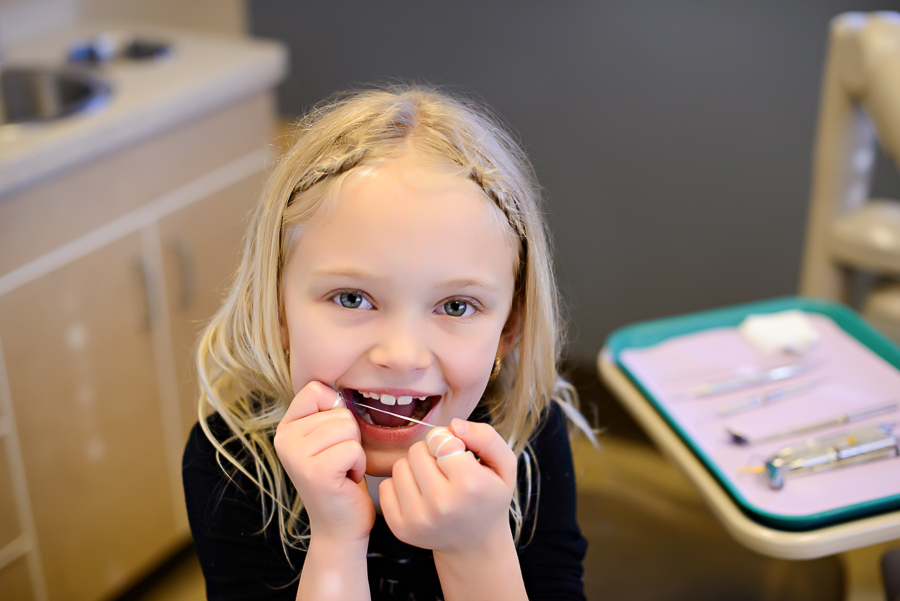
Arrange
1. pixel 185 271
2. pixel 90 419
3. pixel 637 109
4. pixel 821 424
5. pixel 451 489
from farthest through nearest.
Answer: pixel 637 109, pixel 185 271, pixel 90 419, pixel 821 424, pixel 451 489

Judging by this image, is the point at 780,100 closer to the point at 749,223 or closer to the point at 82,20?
the point at 749,223

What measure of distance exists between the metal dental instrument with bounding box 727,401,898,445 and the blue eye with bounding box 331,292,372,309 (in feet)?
1.66

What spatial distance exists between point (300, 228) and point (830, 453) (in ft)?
2.09

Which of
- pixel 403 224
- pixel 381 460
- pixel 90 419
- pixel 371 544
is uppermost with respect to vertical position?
pixel 403 224

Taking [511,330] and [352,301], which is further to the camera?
[511,330]

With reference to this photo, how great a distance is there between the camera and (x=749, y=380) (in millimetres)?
1129

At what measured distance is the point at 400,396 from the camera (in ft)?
2.55

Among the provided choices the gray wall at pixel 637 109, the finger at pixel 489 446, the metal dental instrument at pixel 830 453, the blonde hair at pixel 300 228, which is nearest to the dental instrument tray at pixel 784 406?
the metal dental instrument at pixel 830 453

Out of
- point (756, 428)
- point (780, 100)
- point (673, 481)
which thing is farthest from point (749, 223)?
point (756, 428)

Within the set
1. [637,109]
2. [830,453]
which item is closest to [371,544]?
[830,453]

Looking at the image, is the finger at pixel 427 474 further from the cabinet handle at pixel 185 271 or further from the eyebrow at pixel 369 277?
the cabinet handle at pixel 185 271

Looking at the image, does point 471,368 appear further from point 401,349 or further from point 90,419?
point 90,419

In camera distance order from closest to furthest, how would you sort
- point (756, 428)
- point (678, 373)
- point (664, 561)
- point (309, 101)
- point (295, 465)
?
point (295, 465) → point (756, 428) → point (678, 373) → point (664, 561) → point (309, 101)

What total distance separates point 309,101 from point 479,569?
1914mm
